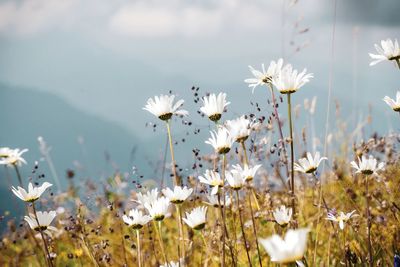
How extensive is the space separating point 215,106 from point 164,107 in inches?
9.3

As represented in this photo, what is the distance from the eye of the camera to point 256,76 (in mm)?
2098

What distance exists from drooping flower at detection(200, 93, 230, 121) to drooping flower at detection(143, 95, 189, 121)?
0.45 feet

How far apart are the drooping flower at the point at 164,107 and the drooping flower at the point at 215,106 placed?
0.14 m

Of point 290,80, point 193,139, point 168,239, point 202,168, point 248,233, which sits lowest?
point 168,239

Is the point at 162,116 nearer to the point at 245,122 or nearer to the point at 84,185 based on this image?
the point at 245,122

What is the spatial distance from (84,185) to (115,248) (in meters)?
1.38

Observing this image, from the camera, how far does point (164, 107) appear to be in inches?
79.7

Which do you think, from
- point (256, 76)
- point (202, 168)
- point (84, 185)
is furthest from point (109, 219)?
point (256, 76)

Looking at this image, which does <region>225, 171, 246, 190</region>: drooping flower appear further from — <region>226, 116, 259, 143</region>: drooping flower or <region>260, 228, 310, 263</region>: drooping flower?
<region>260, 228, 310, 263</region>: drooping flower

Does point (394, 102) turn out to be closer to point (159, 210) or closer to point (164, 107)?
point (164, 107)

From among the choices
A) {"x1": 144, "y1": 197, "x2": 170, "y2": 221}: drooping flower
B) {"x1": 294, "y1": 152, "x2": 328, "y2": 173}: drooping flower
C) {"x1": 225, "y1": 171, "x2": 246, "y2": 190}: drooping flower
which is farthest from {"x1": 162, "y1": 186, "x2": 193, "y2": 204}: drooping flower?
{"x1": 294, "y1": 152, "x2": 328, "y2": 173}: drooping flower

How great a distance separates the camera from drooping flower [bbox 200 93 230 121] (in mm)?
1896

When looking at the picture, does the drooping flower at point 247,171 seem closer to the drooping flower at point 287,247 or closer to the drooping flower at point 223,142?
the drooping flower at point 223,142

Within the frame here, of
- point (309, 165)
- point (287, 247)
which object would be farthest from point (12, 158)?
point (287, 247)
